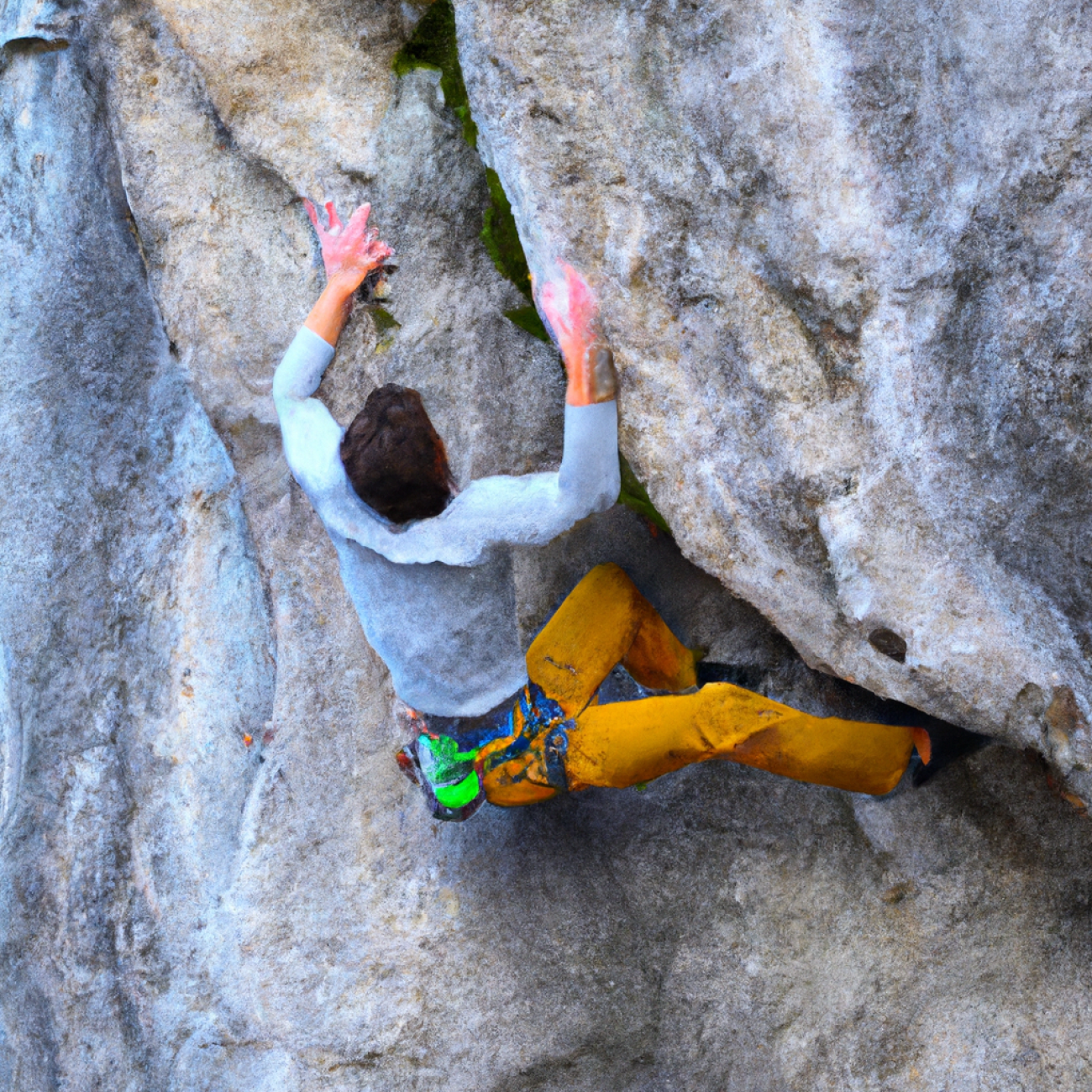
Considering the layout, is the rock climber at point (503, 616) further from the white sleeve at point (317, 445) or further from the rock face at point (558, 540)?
the rock face at point (558, 540)

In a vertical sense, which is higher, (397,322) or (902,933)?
(397,322)

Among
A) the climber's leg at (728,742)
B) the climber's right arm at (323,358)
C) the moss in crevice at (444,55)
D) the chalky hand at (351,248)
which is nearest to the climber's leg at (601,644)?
the climber's leg at (728,742)

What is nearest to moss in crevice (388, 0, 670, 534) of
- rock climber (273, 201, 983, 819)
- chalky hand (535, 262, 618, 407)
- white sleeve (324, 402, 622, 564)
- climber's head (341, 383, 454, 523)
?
rock climber (273, 201, 983, 819)

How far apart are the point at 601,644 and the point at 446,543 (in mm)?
716

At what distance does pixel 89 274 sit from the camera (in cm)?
336

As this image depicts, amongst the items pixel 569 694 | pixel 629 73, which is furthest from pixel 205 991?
pixel 629 73

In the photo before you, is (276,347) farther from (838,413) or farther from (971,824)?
(971,824)

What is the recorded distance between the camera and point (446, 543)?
8.13ft

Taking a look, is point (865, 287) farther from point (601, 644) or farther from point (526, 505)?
point (601, 644)

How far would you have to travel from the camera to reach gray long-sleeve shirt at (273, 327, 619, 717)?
2.44 metres

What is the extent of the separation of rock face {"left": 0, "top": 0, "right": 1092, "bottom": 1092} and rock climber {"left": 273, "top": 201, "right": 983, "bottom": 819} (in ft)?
0.62

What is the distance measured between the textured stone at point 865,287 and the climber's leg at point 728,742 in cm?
26

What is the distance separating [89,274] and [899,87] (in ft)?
8.29

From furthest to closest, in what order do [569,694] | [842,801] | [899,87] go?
[842,801] < [569,694] < [899,87]
